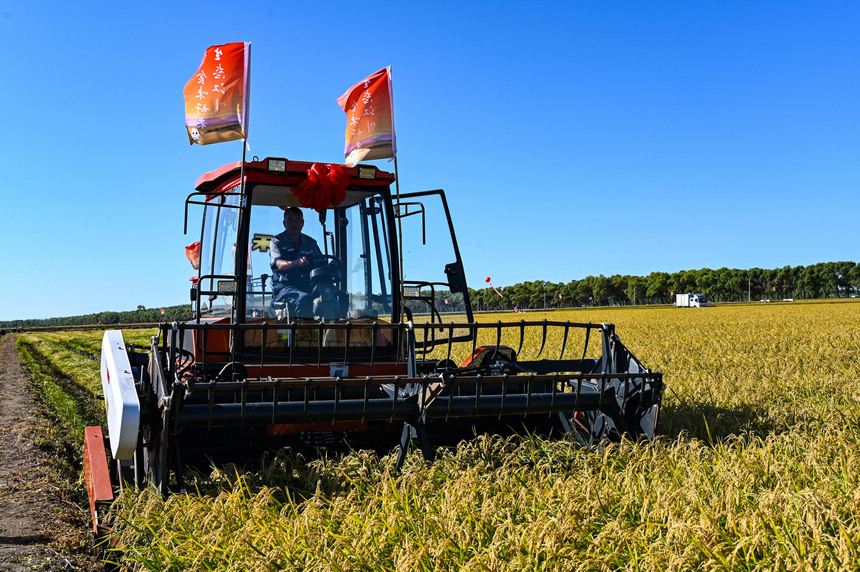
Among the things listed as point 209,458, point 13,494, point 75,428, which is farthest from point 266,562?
point 75,428

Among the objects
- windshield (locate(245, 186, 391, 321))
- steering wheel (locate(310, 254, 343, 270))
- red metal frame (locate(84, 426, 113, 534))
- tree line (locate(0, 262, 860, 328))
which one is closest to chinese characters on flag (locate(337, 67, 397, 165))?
windshield (locate(245, 186, 391, 321))

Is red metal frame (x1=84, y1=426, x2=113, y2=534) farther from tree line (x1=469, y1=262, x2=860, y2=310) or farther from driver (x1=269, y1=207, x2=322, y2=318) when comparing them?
tree line (x1=469, y1=262, x2=860, y2=310)

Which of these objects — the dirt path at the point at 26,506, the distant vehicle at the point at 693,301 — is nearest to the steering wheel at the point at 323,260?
the dirt path at the point at 26,506

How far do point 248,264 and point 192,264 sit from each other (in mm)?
1378

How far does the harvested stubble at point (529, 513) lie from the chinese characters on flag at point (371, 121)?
2.81m

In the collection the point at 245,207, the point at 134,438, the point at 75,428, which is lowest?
the point at 75,428

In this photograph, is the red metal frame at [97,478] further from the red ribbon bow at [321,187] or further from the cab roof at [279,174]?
the red ribbon bow at [321,187]

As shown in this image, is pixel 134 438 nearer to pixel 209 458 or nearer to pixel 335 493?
pixel 209 458

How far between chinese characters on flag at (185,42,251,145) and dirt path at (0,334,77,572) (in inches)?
119

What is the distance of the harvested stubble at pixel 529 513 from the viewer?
2736mm

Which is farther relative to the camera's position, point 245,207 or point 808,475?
point 245,207

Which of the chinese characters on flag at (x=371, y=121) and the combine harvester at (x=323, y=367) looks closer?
the combine harvester at (x=323, y=367)

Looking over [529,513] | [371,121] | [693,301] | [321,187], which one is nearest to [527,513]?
[529,513]

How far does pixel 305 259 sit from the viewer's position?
5.41m
